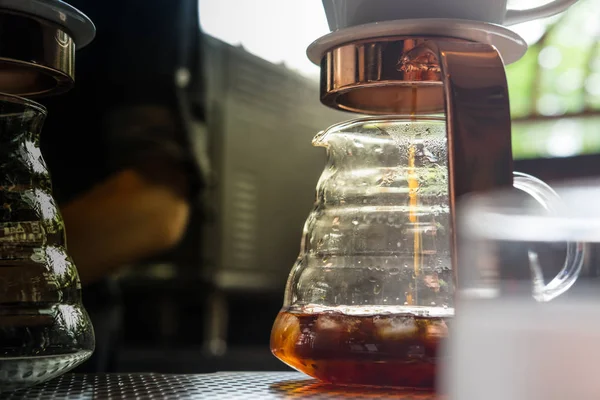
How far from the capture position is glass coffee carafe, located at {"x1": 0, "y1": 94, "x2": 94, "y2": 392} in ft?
1.67

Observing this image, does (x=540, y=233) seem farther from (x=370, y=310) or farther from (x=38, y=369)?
(x=38, y=369)

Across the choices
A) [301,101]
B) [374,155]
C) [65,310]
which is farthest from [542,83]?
[65,310]

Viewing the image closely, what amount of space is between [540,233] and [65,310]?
0.34 metres

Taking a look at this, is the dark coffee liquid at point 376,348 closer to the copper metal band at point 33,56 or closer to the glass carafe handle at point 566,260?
the glass carafe handle at point 566,260

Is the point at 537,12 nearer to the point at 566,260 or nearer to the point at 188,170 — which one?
the point at 566,260

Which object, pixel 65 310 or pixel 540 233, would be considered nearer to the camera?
pixel 540 233

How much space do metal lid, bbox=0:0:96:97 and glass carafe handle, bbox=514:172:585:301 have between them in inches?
13.1

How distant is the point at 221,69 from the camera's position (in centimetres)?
72

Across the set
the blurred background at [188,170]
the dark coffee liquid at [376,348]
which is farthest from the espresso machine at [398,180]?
the blurred background at [188,170]

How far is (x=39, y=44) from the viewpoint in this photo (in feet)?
1.67

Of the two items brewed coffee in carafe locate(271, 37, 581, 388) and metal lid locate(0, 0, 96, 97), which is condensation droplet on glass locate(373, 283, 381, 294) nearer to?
brewed coffee in carafe locate(271, 37, 581, 388)

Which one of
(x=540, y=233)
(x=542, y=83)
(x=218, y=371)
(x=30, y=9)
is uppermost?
(x=542, y=83)

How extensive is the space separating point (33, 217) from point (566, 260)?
37cm

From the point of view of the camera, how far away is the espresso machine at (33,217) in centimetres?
50
